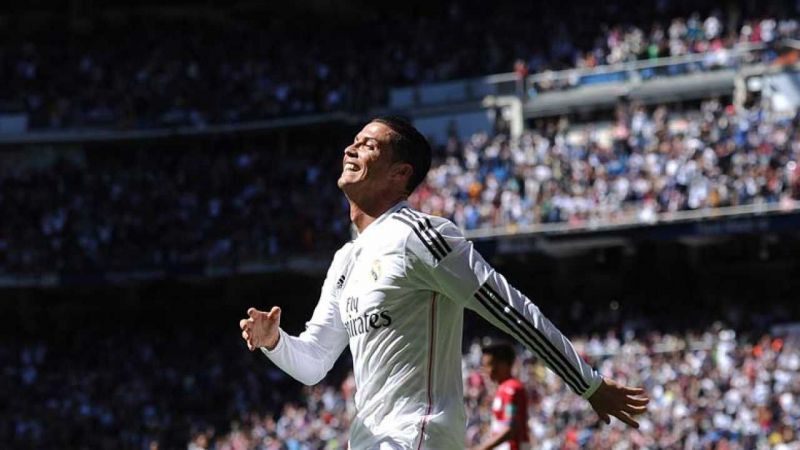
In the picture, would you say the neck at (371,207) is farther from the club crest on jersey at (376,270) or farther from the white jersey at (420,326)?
the club crest on jersey at (376,270)

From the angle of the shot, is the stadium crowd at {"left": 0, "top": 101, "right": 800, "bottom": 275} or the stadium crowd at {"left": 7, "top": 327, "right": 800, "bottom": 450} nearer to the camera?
the stadium crowd at {"left": 7, "top": 327, "right": 800, "bottom": 450}

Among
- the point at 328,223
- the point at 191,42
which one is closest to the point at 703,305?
the point at 328,223

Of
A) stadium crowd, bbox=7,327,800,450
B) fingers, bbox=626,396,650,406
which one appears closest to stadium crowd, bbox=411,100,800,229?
stadium crowd, bbox=7,327,800,450

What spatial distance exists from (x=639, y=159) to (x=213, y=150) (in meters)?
12.7

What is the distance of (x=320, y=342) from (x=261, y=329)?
0.35 m

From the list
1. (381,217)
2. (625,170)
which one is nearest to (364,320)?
(381,217)

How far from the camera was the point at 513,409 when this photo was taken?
11.1 m

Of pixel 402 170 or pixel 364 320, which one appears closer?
pixel 364 320

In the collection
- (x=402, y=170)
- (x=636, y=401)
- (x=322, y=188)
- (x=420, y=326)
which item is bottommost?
(x=322, y=188)

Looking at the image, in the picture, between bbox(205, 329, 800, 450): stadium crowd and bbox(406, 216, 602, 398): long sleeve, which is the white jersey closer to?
bbox(406, 216, 602, 398): long sleeve

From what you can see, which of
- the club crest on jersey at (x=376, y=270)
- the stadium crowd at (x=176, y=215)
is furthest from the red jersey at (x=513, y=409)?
the stadium crowd at (x=176, y=215)

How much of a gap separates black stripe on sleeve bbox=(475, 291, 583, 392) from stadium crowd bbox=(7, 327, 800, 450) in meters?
15.3

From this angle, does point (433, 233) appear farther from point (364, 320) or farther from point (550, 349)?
point (550, 349)

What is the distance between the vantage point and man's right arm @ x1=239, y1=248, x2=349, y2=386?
588cm
